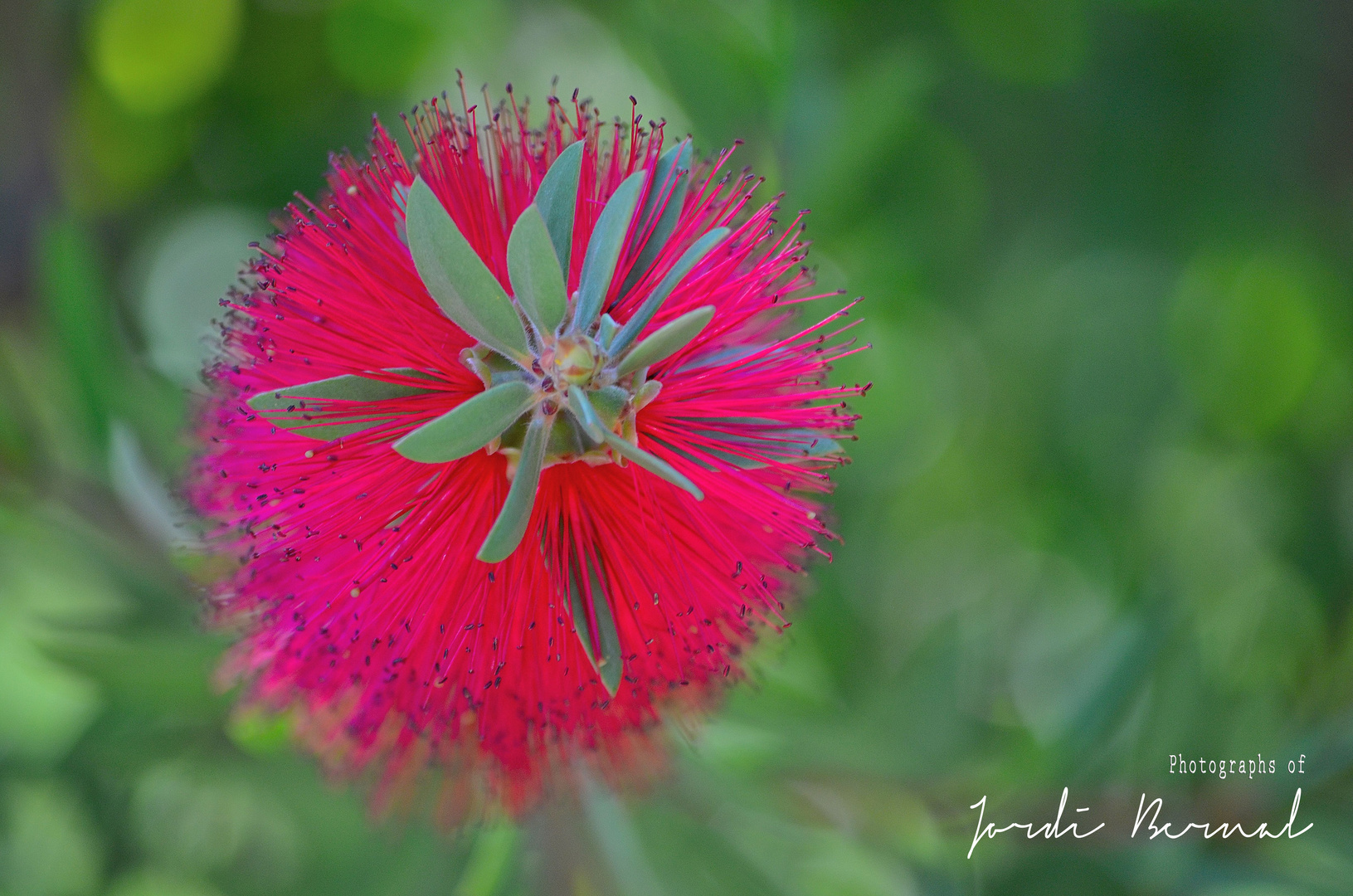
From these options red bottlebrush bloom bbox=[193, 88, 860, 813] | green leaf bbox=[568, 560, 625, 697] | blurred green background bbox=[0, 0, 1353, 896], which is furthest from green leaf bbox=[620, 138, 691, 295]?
blurred green background bbox=[0, 0, 1353, 896]

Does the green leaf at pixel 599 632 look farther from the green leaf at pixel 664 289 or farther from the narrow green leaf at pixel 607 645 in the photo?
the green leaf at pixel 664 289

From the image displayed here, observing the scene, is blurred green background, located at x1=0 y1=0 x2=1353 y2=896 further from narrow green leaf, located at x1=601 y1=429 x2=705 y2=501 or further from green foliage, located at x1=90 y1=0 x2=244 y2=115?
narrow green leaf, located at x1=601 y1=429 x2=705 y2=501

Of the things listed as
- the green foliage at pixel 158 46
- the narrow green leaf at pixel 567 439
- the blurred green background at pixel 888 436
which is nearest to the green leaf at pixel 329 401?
the narrow green leaf at pixel 567 439

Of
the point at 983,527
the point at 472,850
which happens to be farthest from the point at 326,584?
the point at 983,527

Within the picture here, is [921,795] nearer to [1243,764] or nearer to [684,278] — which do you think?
[1243,764]

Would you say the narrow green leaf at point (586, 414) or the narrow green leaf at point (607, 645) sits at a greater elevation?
the narrow green leaf at point (586, 414)

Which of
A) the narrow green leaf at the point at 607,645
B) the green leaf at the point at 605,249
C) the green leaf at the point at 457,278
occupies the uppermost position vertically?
the green leaf at the point at 605,249

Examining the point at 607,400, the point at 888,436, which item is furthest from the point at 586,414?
the point at 888,436
